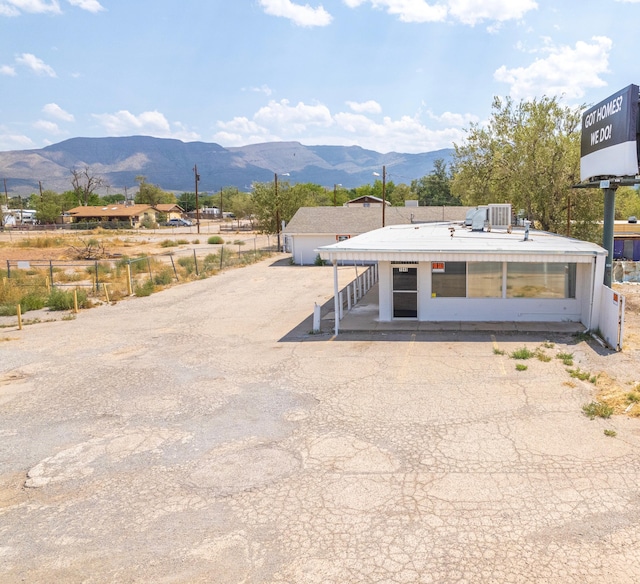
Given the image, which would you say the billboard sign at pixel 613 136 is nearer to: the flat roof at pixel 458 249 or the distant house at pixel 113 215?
the flat roof at pixel 458 249

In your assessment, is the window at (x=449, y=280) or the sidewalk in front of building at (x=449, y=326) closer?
the sidewalk in front of building at (x=449, y=326)

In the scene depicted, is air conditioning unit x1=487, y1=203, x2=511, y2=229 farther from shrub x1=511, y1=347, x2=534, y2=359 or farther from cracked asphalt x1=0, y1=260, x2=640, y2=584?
shrub x1=511, y1=347, x2=534, y2=359

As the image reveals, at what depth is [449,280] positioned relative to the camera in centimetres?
1834

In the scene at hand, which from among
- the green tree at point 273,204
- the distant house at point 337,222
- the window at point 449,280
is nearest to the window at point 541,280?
the window at point 449,280

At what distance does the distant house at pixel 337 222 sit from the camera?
131 ft

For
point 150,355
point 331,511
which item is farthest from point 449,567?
point 150,355

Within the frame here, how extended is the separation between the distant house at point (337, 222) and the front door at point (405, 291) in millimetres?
20783

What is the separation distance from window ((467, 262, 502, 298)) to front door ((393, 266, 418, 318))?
1.83 m

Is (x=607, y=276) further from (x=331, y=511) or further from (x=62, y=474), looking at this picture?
(x=62, y=474)

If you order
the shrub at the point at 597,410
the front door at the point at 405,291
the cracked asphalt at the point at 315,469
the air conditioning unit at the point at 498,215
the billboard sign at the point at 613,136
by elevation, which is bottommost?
the cracked asphalt at the point at 315,469

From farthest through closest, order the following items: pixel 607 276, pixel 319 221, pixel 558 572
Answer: pixel 319 221
pixel 607 276
pixel 558 572

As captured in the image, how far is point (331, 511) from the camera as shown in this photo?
746cm

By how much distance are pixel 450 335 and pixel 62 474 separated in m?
11.5

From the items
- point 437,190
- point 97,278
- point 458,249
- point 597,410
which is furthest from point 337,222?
point 437,190
